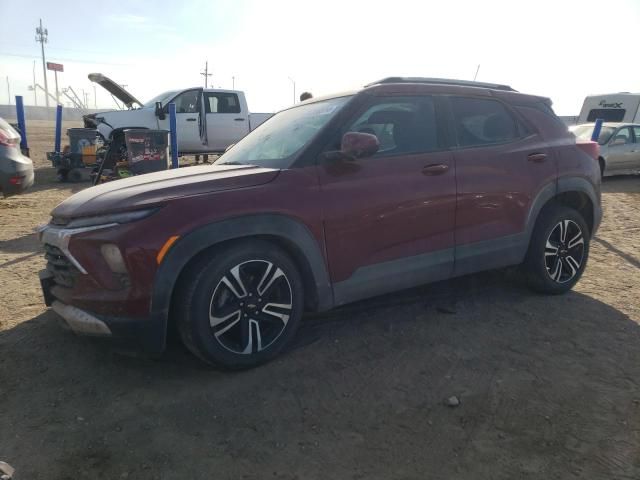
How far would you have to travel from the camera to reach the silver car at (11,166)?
5.37m

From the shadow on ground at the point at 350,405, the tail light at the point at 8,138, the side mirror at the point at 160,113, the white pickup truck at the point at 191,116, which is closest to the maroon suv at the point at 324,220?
the shadow on ground at the point at 350,405

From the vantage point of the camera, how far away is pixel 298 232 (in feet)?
9.41

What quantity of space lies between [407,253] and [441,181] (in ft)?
1.96

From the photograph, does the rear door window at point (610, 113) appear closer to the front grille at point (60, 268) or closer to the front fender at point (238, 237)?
the front fender at point (238, 237)

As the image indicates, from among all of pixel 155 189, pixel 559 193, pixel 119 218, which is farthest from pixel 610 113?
pixel 119 218

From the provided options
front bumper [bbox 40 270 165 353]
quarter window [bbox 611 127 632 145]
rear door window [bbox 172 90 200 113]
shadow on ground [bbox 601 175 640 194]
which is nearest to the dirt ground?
front bumper [bbox 40 270 165 353]

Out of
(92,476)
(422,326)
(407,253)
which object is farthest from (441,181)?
(92,476)

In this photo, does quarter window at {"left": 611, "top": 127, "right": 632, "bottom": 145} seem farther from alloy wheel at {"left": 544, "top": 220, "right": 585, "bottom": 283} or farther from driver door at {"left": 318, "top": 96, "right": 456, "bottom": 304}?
driver door at {"left": 318, "top": 96, "right": 456, "bottom": 304}

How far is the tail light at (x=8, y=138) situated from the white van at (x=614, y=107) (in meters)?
19.1

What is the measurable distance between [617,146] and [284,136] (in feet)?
40.4

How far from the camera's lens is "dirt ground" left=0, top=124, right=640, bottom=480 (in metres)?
2.12

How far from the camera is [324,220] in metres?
2.95

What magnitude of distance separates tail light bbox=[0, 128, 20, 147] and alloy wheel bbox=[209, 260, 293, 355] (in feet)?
14.4

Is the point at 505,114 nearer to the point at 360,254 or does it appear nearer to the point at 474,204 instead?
the point at 474,204
